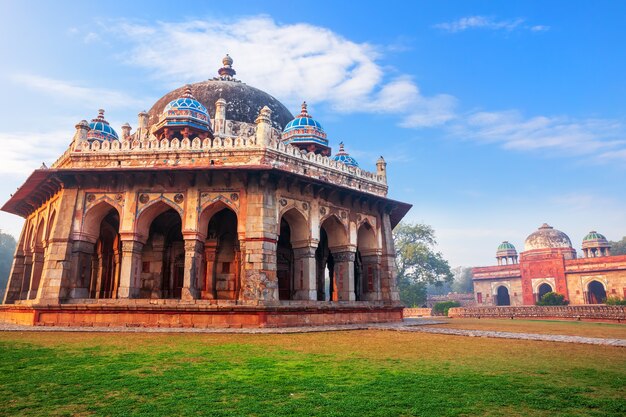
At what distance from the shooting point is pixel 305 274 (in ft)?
47.8

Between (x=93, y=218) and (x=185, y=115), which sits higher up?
(x=185, y=115)

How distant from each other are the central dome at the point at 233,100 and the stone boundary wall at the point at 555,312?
62.5ft

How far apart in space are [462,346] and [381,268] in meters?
10.0

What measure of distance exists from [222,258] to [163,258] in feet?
8.18

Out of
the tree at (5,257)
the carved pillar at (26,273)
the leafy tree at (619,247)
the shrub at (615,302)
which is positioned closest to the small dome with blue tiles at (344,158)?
the carved pillar at (26,273)

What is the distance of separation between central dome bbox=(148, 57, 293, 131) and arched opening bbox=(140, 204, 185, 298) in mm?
6634

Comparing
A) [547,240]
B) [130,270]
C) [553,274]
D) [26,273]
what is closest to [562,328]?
[130,270]

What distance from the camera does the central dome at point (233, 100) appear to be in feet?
70.5

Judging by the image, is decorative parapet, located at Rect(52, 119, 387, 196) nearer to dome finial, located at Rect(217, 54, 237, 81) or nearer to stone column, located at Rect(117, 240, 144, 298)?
stone column, located at Rect(117, 240, 144, 298)

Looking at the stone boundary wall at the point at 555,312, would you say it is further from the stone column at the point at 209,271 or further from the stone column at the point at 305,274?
the stone column at the point at 209,271

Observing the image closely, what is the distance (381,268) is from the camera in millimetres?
17797

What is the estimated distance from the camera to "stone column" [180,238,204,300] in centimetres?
1307

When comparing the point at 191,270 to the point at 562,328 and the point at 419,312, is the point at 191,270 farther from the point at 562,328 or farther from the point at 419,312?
the point at 419,312

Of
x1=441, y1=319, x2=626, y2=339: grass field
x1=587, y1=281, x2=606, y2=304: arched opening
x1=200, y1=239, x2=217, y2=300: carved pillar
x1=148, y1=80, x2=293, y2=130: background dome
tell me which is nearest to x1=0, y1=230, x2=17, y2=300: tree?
x1=148, y1=80, x2=293, y2=130: background dome
